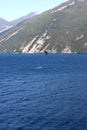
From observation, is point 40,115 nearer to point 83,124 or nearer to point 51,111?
point 51,111

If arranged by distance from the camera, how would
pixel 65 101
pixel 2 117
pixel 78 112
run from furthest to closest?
pixel 65 101
pixel 78 112
pixel 2 117

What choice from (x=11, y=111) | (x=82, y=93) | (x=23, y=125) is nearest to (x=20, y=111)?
(x=11, y=111)

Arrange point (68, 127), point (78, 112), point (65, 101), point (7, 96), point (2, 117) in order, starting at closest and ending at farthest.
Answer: point (68, 127), point (2, 117), point (78, 112), point (65, 101), point (7, 96)

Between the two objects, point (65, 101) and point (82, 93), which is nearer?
point (65, 101)

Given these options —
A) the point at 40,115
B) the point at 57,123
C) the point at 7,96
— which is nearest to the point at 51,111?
the point at 40,115

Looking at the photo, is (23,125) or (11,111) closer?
(23,125)

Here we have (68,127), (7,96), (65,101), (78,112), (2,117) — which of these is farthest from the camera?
(7,96)

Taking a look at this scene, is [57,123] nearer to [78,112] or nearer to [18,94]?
[78,112]
